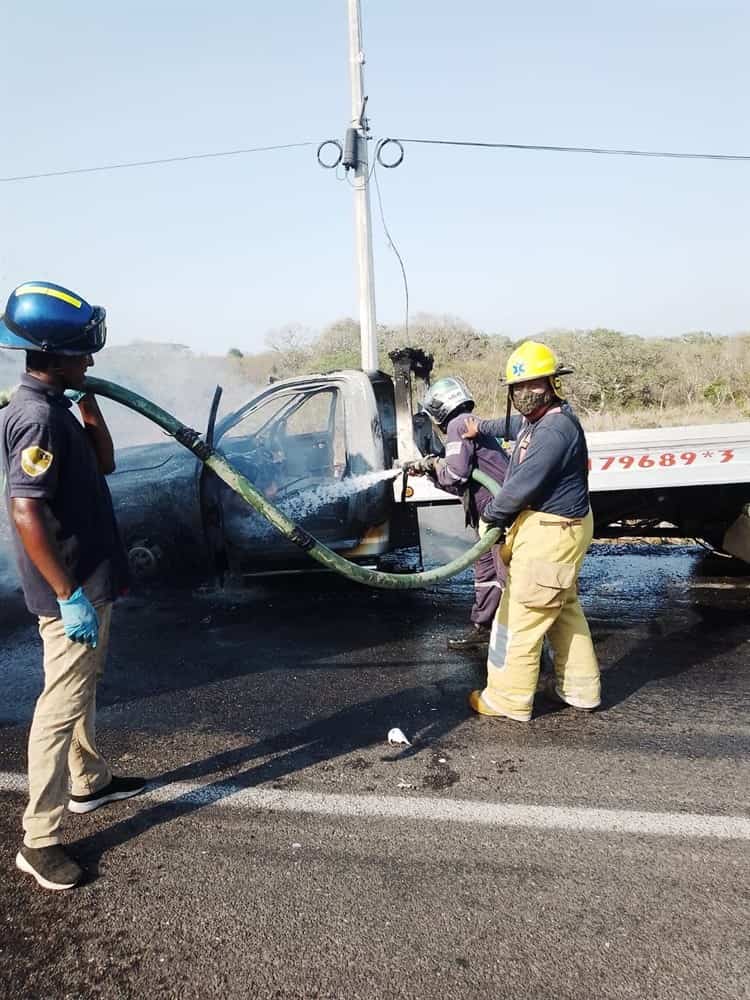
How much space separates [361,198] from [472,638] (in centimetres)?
713

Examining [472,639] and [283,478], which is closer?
[472,639]

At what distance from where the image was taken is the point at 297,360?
91.2ft

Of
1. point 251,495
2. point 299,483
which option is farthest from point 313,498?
point 251,495

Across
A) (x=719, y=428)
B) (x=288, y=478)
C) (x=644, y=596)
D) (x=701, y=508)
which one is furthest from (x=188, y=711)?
(x=719, y=428)

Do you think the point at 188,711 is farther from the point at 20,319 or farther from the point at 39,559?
the point at 20,319

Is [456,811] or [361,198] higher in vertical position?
[361,198]

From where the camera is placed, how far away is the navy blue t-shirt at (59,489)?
2301 mm

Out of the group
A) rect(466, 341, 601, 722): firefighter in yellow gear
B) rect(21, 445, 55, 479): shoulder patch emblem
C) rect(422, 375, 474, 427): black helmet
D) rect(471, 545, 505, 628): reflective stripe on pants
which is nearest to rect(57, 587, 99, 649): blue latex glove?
rect(21, 445, 55, 479): shoulder patch emblem

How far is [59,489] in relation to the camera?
7.88 feet

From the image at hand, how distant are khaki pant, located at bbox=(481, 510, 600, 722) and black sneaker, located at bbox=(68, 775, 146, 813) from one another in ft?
5.50

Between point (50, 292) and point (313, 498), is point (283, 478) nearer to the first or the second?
point (313, 498)

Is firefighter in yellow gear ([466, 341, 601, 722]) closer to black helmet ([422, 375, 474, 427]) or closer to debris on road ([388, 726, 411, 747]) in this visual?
debris on road ([388, 726, 411, 747])

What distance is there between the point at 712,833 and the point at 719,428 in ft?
15.4

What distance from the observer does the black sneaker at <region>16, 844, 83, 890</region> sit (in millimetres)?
2291
